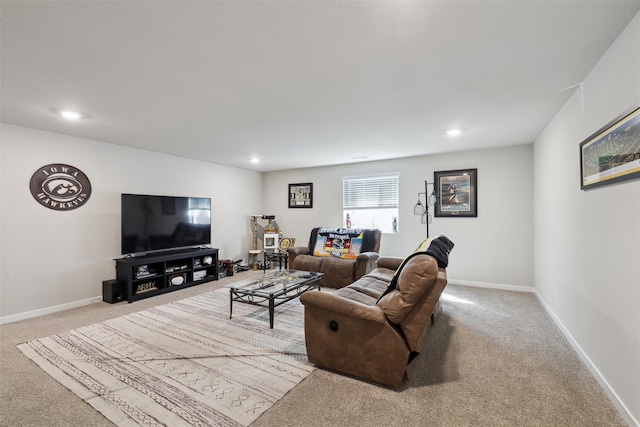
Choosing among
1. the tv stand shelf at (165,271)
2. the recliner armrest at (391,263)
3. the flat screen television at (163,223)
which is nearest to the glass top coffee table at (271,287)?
the recliner armrest at (391,263)

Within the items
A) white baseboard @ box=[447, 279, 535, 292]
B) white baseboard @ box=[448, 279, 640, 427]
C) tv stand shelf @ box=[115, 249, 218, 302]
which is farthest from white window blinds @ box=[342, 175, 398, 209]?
tv stand shelf @ box=[115, 249, 218, 302]

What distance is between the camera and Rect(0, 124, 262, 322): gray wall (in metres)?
3.39

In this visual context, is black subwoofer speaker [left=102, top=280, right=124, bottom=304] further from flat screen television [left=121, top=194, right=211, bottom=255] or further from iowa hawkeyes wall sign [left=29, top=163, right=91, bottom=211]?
iowa hawkeyes wall sign [left=29, top=163, right=91, bottom=211]

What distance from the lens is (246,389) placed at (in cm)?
203

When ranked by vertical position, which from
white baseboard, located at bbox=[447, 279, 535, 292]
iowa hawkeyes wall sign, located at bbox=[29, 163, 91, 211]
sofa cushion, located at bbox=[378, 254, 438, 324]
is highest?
iowa hawkeyes wall sign, located at bbox=[29, 163, 91, 211]

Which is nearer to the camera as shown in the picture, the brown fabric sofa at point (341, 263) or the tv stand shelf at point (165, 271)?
the tv stand shelf at point (165, 271)

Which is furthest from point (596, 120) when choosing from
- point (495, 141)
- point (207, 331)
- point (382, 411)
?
point (207, 331)

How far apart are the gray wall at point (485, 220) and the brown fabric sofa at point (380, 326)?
3.05 metres

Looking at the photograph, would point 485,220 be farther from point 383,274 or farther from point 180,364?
point 180,364

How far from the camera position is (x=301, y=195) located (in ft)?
21.8

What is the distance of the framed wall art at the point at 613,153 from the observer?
1.61 metres

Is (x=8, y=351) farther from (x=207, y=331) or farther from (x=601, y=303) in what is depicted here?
(x=601, y=303)

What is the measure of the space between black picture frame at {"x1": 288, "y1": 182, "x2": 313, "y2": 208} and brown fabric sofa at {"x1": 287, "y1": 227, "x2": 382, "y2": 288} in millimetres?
1511

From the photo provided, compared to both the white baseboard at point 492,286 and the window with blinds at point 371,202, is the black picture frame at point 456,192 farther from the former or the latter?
the white baseboard at point 492,286
